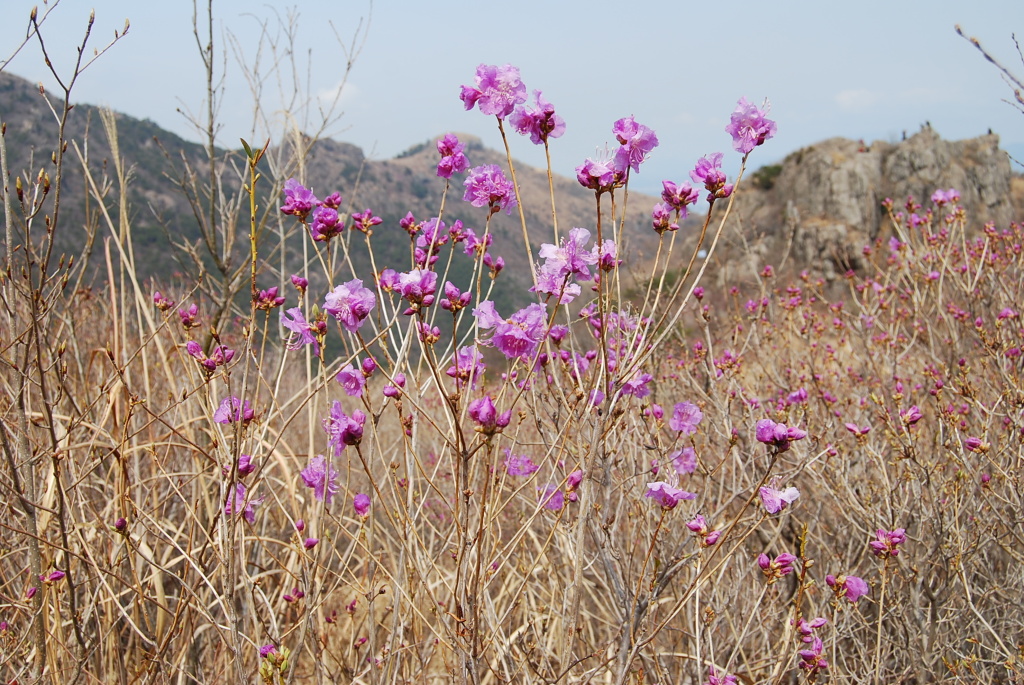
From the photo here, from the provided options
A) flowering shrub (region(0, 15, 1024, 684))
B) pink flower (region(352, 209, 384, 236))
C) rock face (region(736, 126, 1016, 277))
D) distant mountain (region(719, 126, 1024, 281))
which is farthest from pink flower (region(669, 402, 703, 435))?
rock face (region(736, 126, 1016, 277))

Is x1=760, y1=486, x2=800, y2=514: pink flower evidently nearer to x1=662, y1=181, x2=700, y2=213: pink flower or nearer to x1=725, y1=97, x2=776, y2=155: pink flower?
x1=662, y1=181, x2=700, y2=213: pink flower

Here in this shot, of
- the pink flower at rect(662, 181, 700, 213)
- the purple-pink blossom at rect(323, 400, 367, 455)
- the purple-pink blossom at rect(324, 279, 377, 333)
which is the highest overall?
the pink flower at rect(662, 181, 700, 213)

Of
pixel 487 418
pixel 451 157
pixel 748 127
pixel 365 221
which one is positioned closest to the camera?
pixel 487 418

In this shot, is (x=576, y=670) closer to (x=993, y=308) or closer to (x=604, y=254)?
(x=604, y=254)

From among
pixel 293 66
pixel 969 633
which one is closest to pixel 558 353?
pixel 969 633

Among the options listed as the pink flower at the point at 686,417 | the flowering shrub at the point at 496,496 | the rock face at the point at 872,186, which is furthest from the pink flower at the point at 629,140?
the rock face at the point at 872,186

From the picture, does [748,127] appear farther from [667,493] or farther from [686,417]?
[686,417]

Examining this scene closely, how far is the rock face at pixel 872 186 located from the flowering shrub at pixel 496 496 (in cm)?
2114

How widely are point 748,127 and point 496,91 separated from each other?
25.7 inches

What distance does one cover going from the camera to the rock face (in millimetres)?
23000

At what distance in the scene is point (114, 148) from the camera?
291cm

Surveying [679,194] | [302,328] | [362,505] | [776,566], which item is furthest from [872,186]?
[302,328]

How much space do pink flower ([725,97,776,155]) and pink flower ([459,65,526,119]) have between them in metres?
0.55

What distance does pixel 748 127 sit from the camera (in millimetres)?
1626
